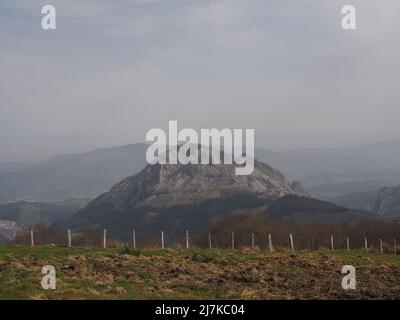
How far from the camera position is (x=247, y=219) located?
15338 cm

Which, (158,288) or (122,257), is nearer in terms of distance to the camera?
(158,288)

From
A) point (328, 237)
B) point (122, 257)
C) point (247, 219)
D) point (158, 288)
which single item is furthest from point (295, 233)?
point (158, 288)

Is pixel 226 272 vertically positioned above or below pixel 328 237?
above

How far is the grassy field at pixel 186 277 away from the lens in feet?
64.8

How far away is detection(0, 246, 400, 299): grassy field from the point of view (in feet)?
64.8

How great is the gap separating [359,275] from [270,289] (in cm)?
677

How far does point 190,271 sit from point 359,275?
8231 mm

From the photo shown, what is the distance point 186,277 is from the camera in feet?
78.8

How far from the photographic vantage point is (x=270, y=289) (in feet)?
71.2
